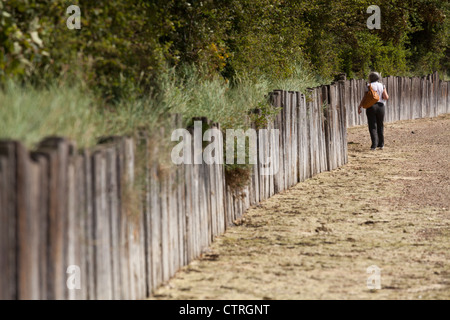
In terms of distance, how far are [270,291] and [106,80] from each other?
105 inches

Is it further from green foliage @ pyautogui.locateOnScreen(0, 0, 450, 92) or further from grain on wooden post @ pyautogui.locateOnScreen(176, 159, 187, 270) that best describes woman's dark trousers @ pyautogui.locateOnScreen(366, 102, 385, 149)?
grain on wooden post @ pyautogui.locateOnScreen(176, 159, 187, 270)

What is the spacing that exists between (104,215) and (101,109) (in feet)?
6.10

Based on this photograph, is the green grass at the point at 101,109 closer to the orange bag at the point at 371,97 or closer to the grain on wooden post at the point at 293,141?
the grain on wooden post at the point at 293,141

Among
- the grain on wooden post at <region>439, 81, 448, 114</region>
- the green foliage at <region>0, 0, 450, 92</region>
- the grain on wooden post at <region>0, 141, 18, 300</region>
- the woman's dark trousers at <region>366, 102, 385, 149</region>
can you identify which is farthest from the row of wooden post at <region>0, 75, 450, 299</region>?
the grain on wooden post at <region>439, 81, 448, 114</region>

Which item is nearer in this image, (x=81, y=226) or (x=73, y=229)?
(x=73, y=229)

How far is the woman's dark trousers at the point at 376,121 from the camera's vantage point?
1638 centimetres

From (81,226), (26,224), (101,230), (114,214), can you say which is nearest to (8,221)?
(26,224)

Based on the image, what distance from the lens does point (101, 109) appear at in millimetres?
6934

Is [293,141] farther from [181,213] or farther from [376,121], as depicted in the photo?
[376,121]

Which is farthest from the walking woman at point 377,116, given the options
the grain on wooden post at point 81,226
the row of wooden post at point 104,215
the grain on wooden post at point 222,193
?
the grain on wooden post at point 81,226

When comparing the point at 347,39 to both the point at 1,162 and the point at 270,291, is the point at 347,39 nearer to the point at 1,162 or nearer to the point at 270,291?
the point at 270,291

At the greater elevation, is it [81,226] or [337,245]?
[81,226]

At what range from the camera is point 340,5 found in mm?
20906
